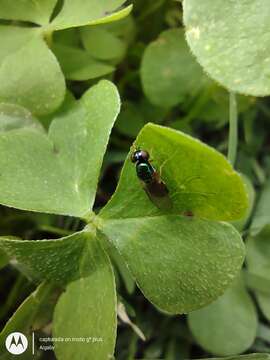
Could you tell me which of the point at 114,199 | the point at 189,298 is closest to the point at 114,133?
the point at 114,199

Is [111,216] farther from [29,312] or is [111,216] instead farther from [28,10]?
[28,10]

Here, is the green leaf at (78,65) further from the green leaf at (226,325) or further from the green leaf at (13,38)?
the green leaf at (226,325)

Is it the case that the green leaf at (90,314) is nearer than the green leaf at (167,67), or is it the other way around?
the green leaf at (90,314)

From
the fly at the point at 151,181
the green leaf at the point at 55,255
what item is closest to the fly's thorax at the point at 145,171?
the fly at the point at 151,181

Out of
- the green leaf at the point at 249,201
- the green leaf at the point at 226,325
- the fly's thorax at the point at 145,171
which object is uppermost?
the fly's thorax at the point at 145,171

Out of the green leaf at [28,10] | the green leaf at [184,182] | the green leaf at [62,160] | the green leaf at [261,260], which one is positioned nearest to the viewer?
the green leaf at [184,182]

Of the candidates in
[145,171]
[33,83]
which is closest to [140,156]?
[145,171]
